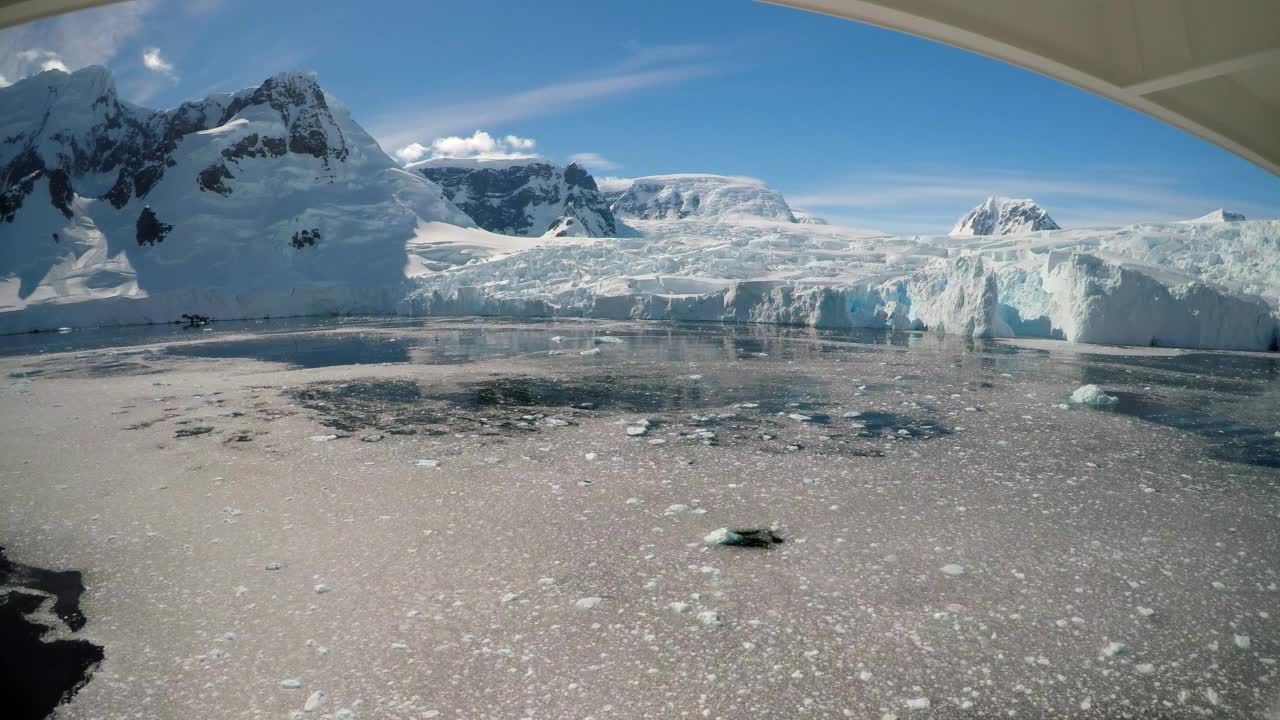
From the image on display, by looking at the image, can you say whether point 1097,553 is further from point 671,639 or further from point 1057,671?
point 671,639

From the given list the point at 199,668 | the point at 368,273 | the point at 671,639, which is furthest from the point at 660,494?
the point at 368,273

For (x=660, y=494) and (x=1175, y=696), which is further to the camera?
(x=660, y=494)

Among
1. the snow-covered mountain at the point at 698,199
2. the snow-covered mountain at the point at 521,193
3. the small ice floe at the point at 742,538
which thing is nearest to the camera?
the small ice floe at the point at 742,538

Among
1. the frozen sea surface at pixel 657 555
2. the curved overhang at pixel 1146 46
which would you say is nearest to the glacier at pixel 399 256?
the frozen sea surface at pixel 657 555

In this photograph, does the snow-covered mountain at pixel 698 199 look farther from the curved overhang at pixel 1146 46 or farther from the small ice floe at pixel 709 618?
the small ice floe at pixel 709 618

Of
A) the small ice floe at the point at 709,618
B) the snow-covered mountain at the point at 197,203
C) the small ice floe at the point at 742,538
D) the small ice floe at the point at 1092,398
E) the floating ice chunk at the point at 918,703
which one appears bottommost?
the floating ice chunk at the point at 918,703

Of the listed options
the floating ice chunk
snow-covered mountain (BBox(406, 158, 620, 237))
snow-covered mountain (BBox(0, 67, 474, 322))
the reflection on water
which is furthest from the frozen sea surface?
snow-covered mountain (BBox(406, 158, 620, 237))
